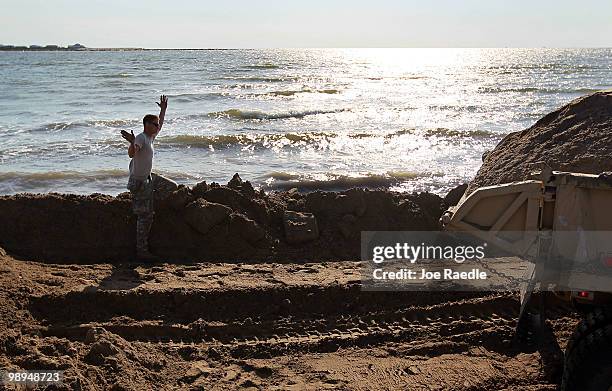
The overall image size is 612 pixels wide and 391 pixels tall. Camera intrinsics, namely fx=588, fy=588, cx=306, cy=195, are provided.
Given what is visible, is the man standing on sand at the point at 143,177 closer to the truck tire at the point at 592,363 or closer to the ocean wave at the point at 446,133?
the truck tire at the point at 592,363

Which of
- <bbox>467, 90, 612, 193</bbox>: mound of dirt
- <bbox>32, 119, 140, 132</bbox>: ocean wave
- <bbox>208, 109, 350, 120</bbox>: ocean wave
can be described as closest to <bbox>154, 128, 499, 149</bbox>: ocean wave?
<bbox>32, 119, 140, 132</bbox>: ocean wave

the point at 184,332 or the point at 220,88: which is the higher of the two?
the point at 220,88

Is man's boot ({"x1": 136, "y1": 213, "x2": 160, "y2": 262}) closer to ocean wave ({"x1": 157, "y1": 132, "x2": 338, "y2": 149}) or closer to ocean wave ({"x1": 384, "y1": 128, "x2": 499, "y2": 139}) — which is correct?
ocean wave ({"x1": 157, "y1": 132, "x2": 338, "y2": 149})

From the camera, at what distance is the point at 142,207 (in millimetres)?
6863

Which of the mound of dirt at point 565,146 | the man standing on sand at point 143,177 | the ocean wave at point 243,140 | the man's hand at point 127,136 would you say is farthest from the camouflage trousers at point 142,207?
the ocean wave at point 243,140

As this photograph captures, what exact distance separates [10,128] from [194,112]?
277 inches

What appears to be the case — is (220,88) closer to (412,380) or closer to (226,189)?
(226,189)

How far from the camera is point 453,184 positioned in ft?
38.9

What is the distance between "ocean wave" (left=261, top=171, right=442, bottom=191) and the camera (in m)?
11.8

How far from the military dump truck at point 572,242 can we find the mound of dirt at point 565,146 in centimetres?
99

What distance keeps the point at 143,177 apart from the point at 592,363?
5012 mm

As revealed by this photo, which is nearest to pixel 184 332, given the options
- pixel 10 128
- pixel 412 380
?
pixel 412 380

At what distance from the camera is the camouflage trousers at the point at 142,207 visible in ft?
22.2

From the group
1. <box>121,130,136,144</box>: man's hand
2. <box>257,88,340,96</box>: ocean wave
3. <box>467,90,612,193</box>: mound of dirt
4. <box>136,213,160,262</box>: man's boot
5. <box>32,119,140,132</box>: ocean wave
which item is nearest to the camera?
→ <box>467,90,612,193</box>: mound of dirt
